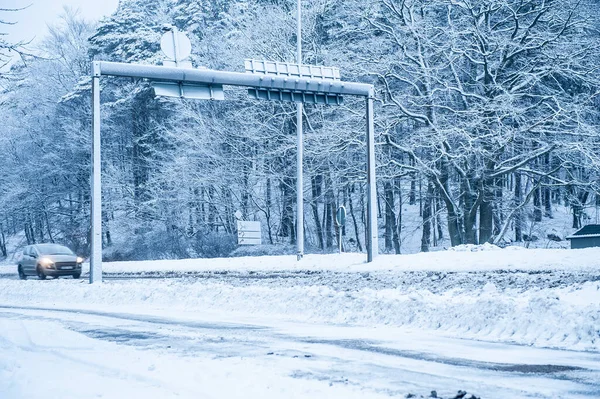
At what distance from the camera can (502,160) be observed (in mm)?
29234

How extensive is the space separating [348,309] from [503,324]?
145 inches

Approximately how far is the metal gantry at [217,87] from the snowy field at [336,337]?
3.57 metres

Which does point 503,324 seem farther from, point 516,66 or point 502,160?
point 516,66

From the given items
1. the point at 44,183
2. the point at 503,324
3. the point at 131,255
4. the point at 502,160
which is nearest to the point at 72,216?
the point at 44,183

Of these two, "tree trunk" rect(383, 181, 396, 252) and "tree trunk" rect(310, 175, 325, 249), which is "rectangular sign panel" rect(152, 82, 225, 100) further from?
"tree trunk" rect(310, 175, 325, 249)

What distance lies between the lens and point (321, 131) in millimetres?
33469

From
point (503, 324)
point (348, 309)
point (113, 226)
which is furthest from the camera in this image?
point (113, 226)

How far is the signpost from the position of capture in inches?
853

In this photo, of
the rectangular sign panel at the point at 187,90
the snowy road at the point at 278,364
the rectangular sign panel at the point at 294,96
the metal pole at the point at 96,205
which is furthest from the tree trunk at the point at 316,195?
the snowy road at the point at 278,364

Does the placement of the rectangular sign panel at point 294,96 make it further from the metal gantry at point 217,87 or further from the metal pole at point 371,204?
the metal pole at point 371,204

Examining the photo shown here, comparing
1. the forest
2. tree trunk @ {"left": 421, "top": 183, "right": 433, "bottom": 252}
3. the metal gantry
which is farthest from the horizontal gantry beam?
tree trunk @ {"left": 421, "top": 183, "right": 433, "bottom": 252}

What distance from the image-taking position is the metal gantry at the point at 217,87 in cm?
2162

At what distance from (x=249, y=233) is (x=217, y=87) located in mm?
12728

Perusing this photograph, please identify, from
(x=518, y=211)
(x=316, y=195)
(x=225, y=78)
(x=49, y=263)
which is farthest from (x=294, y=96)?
(x=316, y=195)
